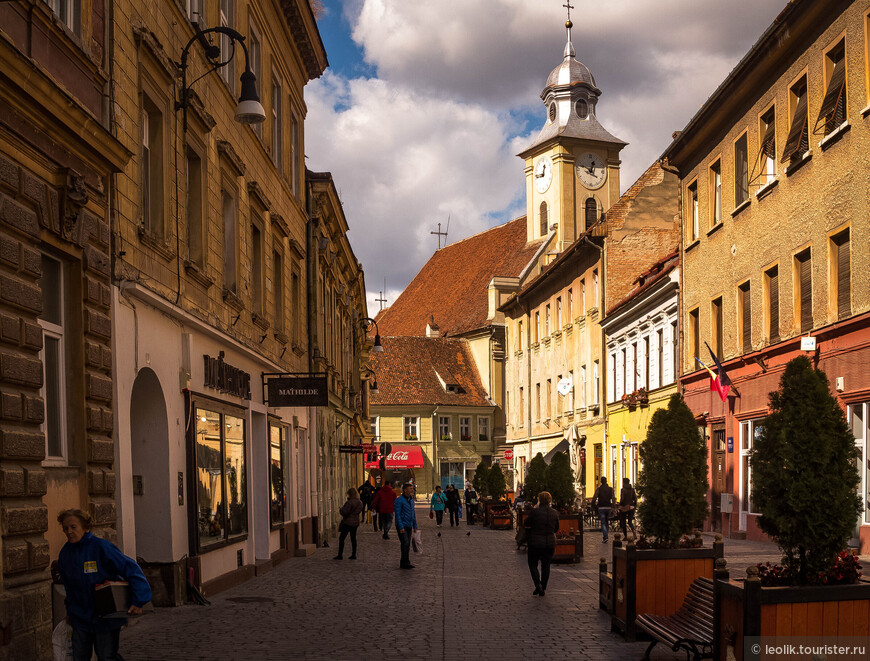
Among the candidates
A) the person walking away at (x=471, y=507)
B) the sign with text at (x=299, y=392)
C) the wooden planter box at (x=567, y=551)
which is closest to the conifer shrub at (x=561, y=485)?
the wooden planter box at (x=567, y=551)

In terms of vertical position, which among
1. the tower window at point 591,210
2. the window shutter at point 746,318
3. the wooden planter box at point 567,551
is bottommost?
the wooden planter box at point 567,551

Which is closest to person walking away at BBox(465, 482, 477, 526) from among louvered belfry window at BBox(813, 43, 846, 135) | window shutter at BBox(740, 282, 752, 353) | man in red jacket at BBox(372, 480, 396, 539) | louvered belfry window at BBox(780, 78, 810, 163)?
man in red jacket at BBox(372, 480, 396, 539)

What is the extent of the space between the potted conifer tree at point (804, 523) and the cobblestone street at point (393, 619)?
2224mm

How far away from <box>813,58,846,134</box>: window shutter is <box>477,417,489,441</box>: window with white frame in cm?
5932

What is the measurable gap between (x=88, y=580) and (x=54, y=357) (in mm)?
3581

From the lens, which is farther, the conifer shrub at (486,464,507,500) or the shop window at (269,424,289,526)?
the conifer shrub at (486,464,507,500)

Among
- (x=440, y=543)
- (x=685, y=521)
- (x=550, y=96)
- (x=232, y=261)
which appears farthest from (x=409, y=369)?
(x=685, y=521)

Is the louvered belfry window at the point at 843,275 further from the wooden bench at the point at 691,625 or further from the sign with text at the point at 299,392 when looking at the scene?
the wooden bench at the point at 691,625

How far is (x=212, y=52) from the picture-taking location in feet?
54.0

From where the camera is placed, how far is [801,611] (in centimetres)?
861

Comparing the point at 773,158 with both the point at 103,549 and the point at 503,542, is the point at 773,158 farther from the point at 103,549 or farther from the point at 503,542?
the point at 103,549

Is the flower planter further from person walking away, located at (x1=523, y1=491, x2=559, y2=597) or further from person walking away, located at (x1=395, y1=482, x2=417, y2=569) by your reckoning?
person walking away, located at (x1=395, y1=482, x2=417, y2=569)

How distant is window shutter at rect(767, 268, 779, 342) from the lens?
26.6 m

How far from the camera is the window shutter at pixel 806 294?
24.4 meters
